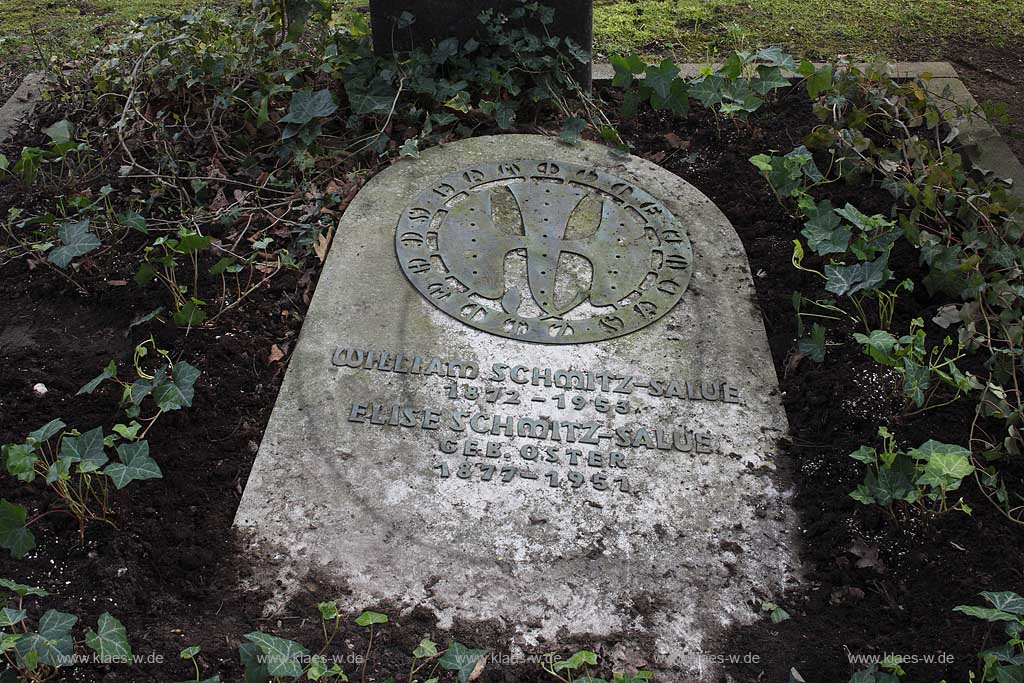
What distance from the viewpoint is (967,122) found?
12.5 ft

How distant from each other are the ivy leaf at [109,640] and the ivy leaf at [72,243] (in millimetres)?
1444

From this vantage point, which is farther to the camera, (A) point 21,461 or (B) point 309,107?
(B) point 309,107

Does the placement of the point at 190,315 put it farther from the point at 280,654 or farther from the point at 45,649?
the point at 280,654

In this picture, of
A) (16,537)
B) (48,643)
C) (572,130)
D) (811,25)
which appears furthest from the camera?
(811,25)

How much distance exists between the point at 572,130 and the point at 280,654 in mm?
2429

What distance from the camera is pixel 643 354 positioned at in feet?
9.32

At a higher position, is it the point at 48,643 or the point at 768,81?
the point at 768,81

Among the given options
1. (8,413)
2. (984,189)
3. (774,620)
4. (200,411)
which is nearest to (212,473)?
(200,411)

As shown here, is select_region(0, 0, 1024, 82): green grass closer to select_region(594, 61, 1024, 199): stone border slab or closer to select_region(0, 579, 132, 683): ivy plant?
select_region(594, 61, 1024, 199): stone border slab

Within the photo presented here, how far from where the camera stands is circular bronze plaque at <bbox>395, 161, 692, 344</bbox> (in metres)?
2.95

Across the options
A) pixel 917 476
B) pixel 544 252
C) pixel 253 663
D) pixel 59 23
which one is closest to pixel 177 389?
pixel 253 663

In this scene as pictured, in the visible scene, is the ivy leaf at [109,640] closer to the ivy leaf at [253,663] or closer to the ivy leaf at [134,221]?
the ivy leaf at [253,663]

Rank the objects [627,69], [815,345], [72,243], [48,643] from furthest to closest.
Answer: [627,69] < [72,243] < [815,345] < [48,643]

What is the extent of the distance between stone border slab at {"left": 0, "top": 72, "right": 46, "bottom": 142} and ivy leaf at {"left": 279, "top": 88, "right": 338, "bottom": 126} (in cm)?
125
